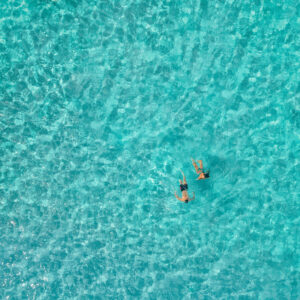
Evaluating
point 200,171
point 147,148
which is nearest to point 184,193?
point 200,171

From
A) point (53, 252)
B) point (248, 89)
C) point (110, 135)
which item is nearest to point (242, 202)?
point (248, 89)

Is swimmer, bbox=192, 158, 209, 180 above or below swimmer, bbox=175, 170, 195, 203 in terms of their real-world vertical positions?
above

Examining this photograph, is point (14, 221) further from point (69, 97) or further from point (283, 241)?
point (283, 241)

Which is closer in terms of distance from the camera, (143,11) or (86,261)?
(143,11)

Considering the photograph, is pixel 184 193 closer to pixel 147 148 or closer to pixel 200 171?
pixel 200 171

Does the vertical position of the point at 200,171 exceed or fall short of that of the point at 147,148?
it falls short

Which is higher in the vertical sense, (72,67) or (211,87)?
(72,67)

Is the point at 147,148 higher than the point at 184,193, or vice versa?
the point at 147,148

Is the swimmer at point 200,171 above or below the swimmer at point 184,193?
above
